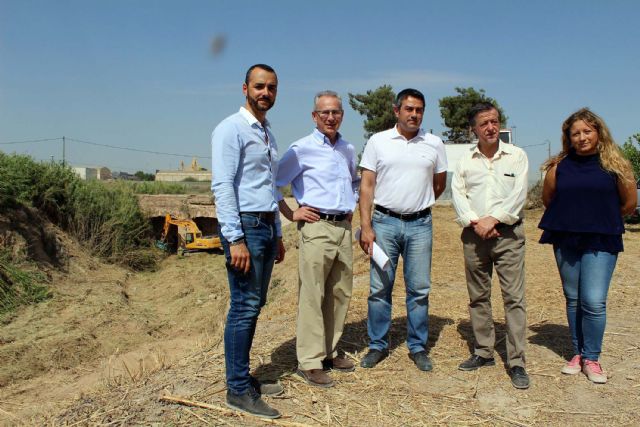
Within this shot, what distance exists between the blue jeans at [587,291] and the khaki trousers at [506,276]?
375 millimetres

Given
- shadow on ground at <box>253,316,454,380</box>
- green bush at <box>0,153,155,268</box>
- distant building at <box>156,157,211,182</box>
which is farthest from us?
distant building at <box>156,157,211,182</box>

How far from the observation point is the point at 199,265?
16.6m

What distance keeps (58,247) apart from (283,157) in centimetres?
1118

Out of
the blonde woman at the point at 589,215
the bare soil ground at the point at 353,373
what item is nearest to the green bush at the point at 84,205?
the bare soil ground at the point at 353,373

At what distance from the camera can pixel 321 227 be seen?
12.8 ft

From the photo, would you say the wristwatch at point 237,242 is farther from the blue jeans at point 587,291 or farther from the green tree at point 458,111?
the green tree at point 458,111

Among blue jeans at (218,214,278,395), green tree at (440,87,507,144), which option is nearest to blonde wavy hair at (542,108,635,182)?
blue jeans at (218,214,278,395)

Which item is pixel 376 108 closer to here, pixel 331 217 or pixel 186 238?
pixel 186 238

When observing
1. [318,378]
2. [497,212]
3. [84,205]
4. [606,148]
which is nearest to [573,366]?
[497,212]

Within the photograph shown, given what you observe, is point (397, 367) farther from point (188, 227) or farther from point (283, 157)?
A: point (188, 227)

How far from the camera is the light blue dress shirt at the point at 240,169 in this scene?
327cm

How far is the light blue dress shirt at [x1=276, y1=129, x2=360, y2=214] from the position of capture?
3959 millimetres

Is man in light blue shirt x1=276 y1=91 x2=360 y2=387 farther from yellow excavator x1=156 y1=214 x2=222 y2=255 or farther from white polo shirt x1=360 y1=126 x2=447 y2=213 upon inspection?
yellow excavator x1=156 y1=214 x2=222 y2=255

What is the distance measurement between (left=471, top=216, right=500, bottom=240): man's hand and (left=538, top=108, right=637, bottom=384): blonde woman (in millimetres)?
459
